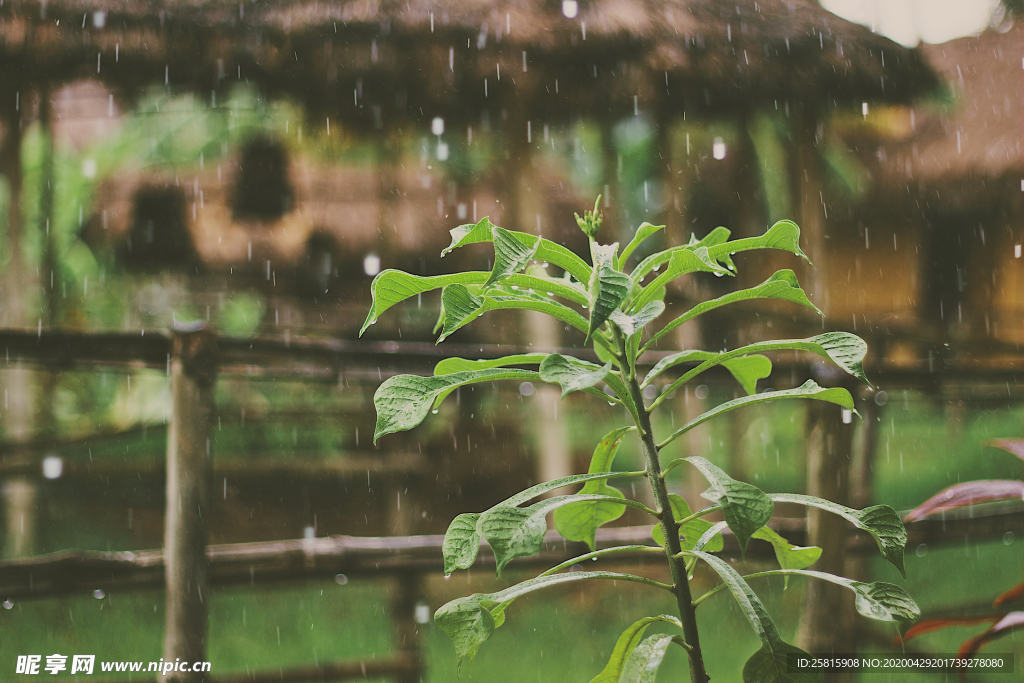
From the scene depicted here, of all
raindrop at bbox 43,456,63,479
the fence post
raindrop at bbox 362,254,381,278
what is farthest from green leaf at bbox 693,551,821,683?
raindrop at bbox 362,254,381,278

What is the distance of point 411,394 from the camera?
463 millimetres

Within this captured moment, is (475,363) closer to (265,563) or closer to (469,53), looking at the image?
(265,563)

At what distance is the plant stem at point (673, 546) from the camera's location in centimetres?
48

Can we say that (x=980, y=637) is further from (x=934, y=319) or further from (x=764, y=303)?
(x=934, y=319)

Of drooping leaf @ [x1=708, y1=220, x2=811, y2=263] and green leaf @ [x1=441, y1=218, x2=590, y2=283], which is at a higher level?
green leaf @ [x1=441, y1=218, x2=590, y2=283]

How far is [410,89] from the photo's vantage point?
2.38 m

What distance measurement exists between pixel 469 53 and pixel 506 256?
2.13 meters

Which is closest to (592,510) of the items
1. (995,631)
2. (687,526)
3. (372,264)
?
(687,526)

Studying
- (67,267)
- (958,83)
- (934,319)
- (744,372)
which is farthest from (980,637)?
(67,267)

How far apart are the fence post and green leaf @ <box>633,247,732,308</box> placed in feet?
2.59

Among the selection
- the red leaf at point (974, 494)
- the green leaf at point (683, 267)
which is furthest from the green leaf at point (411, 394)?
the red leaf at point (974, 494)

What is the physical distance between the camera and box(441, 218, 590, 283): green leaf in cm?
46

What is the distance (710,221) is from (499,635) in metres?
3.03

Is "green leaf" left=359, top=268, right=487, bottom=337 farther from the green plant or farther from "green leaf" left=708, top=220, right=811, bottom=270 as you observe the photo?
"green leaf" left=708, top=220, right=811, bottom=270
